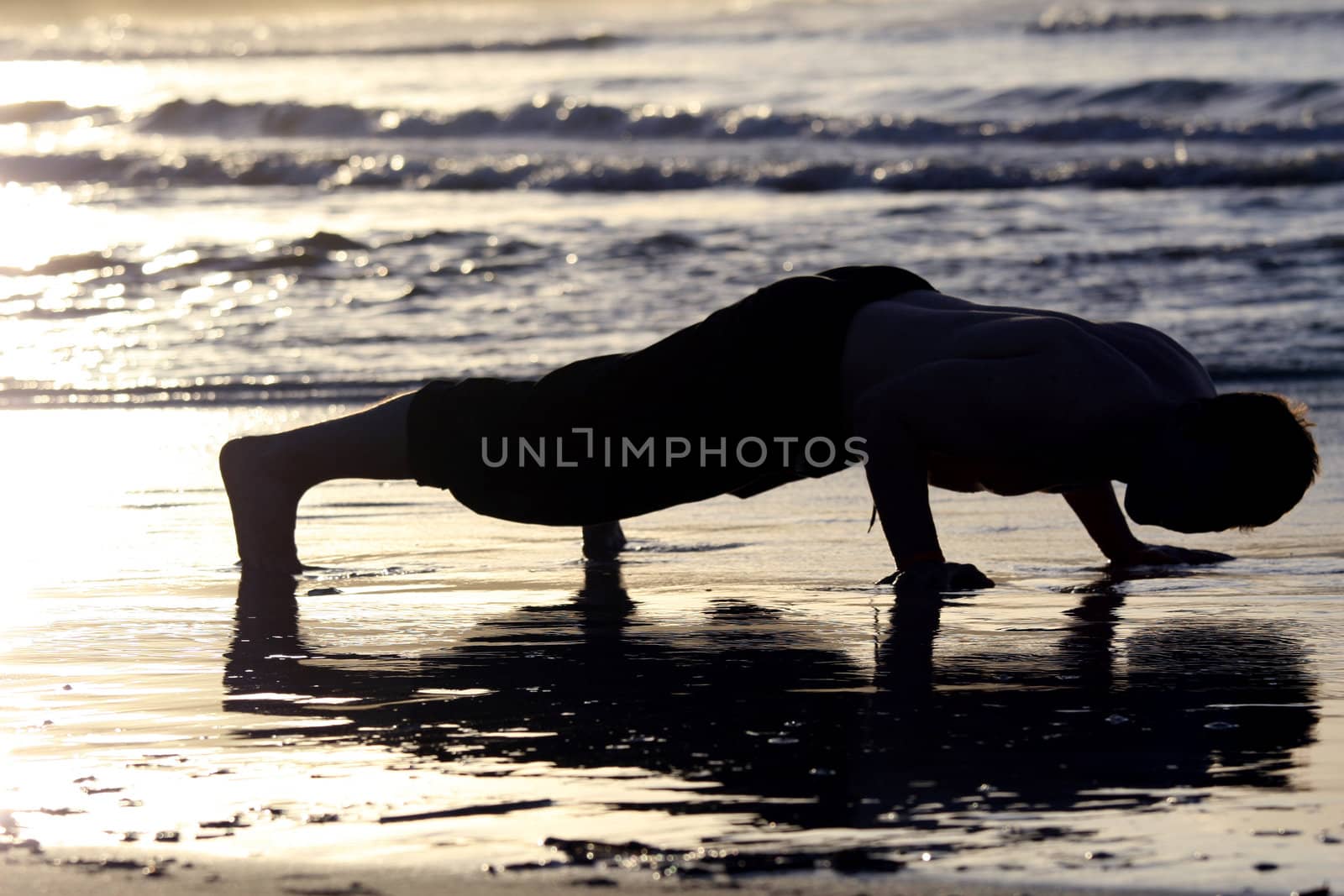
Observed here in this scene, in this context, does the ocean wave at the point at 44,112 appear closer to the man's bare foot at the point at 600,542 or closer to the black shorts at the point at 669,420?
the man's bare foot at the point at 600,542

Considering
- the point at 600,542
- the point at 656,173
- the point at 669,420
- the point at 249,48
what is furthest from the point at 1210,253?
the point at 249,48

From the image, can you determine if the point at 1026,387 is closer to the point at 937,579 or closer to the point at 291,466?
the point at 937,579

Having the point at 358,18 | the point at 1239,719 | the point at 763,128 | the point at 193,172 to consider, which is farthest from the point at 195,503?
the point at 358,18

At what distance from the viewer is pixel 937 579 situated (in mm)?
3078

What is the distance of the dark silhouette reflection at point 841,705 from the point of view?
2.23m

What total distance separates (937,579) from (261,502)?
149cm

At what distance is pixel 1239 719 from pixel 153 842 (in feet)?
4.96

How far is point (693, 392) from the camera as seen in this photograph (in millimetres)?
3361

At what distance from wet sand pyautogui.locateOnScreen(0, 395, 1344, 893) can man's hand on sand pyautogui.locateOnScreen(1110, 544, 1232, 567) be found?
6cm

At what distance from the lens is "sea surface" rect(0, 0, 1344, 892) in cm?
213

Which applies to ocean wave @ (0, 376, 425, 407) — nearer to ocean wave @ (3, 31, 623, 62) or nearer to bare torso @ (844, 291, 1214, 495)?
bare torso @ (844, 291, 1214, 495)

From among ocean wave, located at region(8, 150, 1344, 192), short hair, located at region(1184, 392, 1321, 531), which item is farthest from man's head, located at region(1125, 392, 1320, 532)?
ocean wave, located at region(8, 150, 1344, 192)

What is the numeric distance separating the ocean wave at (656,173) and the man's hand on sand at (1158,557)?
Answer: 8.93 m

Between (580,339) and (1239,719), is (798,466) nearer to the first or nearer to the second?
(1239,719)
